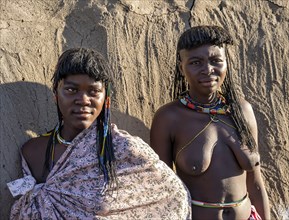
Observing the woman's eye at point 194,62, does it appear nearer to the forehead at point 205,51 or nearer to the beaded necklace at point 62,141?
the forehead at point 205,51

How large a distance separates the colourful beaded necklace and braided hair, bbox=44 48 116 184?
542 millimetres

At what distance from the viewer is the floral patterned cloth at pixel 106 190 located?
307 cm

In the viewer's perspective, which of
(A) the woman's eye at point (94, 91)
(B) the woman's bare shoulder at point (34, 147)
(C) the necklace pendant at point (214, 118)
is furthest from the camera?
(C) the necklace pendant at point (214, 118)

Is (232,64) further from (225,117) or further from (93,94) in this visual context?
(93,94)

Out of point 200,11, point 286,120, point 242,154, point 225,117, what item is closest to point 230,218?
point 242,154

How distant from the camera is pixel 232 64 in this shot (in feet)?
13.4

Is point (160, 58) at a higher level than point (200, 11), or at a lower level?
lower

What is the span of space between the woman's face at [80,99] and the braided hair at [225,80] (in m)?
0.62

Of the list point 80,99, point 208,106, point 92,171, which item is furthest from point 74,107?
point 208,106

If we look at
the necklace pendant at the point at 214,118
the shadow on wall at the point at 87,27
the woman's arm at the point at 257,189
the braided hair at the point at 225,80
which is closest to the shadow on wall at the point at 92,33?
the shadow on wall at the point at 87,27

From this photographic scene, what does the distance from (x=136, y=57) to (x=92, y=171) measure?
3.25ft

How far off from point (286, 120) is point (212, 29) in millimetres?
992

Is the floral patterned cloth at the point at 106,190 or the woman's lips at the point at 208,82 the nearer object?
the floral patterned cloth at the point at 106,190

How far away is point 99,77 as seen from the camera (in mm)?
3176
